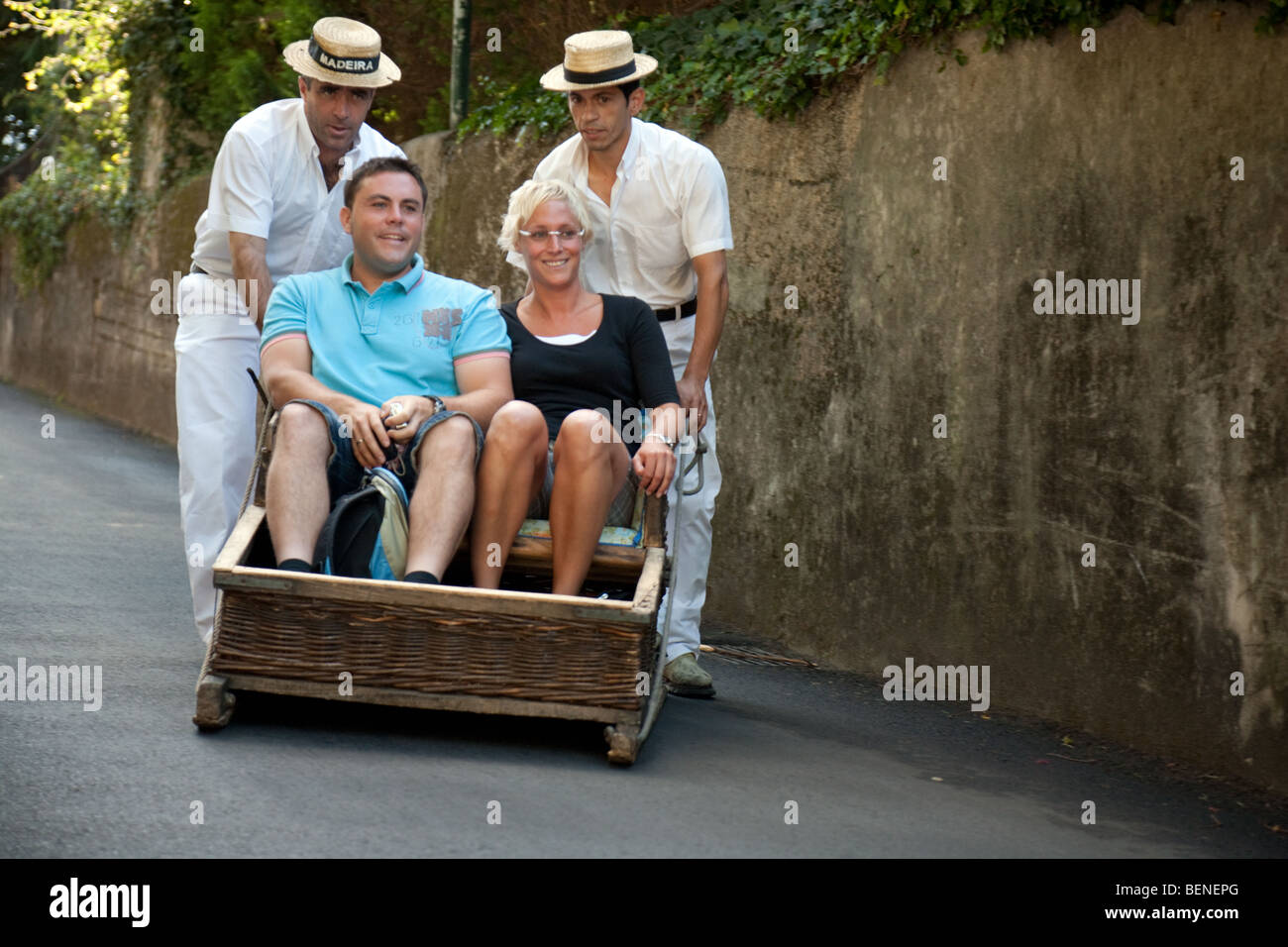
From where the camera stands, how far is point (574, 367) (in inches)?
221

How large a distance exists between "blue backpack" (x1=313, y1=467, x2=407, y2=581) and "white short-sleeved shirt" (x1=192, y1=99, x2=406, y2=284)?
1.27m

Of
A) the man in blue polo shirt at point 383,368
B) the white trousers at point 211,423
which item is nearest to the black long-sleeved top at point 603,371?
A: the man in blue polo shirt at point 383,368

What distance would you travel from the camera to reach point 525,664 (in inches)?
187

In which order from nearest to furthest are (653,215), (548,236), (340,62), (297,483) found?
(297,483)
(548,236)
(340,62)
(653,215)

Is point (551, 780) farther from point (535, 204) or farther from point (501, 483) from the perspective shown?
point (535, 204)

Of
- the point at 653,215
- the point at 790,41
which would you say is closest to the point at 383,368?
the point at 653,215

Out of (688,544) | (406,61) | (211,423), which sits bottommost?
(688,544)

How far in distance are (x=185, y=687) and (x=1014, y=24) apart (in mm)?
3673

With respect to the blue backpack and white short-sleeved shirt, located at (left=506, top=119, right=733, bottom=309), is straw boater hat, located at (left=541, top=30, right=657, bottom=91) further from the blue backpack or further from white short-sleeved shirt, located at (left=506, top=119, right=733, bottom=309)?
the blue backpack

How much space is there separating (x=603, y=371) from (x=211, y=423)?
135 centimetres
